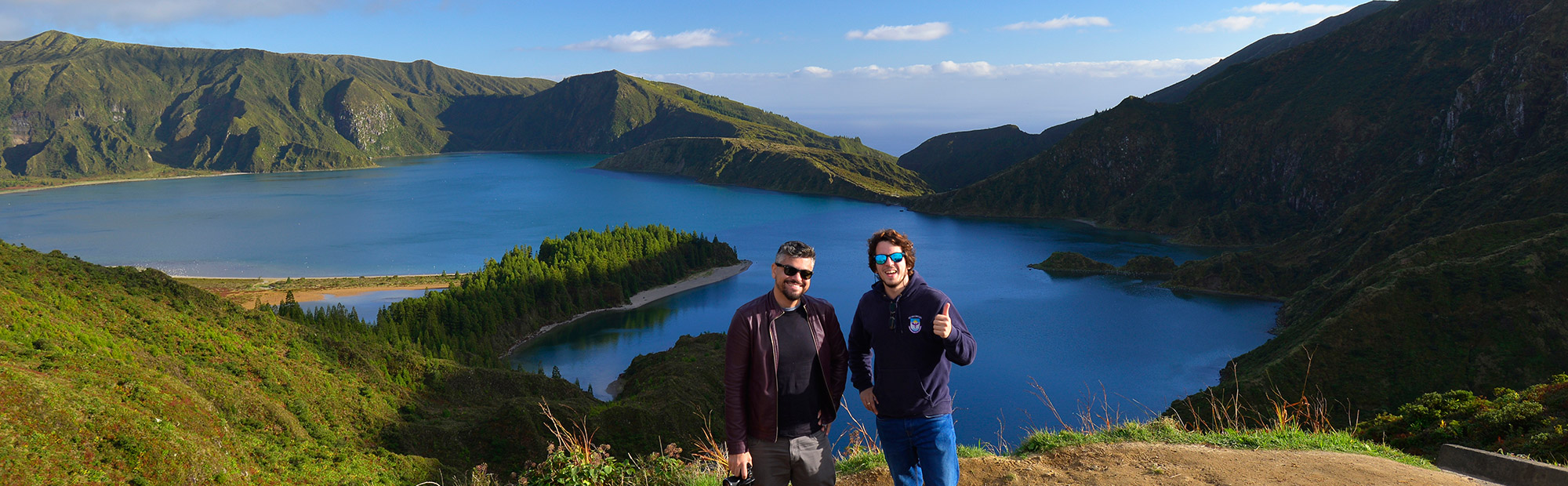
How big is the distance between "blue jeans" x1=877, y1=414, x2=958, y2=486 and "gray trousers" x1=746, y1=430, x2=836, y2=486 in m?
0.74

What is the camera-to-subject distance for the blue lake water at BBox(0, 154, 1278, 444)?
209 feet

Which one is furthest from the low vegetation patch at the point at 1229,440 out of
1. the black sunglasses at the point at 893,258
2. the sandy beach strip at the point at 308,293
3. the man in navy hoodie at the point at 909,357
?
the sandy beach strip at the point at 308,293

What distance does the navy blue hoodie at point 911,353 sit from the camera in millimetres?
7801

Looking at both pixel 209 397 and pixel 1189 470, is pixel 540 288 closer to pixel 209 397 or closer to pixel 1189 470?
pixel 209 397

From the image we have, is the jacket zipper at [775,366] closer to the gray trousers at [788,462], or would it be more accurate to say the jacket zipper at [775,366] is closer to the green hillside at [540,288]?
the gray trousers at [788,462]

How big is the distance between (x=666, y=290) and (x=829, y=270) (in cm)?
2338

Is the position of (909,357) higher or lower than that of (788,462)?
higher

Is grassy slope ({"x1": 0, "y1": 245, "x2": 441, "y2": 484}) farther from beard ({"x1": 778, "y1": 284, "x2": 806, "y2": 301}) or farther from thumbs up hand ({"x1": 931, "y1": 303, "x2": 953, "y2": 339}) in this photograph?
thumbs up hand ({"x1": 931, "y1": 303, "x2": 953, "y2": 339})

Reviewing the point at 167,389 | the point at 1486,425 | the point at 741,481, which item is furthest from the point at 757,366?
the point at 167,389

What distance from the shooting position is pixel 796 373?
7609 mm

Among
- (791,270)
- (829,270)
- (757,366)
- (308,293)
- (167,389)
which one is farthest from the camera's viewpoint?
(829,270)

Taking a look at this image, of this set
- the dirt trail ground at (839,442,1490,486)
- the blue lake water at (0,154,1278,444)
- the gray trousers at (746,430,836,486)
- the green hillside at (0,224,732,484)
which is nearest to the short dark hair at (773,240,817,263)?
the gray trousers at (746,430,836,486)

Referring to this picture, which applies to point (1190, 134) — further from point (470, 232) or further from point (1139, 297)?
point (470, 232)

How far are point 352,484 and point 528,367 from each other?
45.9 meters
